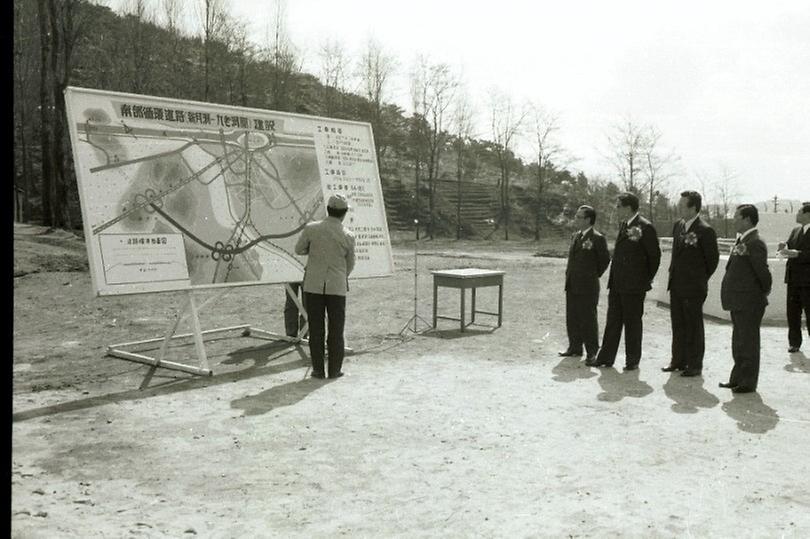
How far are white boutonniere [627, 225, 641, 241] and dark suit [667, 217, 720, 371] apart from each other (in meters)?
0.42

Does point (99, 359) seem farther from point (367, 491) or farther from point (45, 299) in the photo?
point (45, 299)

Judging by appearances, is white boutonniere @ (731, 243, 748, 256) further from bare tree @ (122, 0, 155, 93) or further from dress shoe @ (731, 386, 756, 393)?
bare tree @ (122, 0, 155, 93)

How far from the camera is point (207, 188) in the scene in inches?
293

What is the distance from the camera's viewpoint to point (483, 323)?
10.9 metres

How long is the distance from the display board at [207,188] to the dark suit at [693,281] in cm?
352

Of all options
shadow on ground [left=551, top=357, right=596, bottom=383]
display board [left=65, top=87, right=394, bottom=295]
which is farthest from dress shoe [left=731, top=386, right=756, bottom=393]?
display board [left=65, top=87, right=394, bottom=295]

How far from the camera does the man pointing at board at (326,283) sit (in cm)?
714

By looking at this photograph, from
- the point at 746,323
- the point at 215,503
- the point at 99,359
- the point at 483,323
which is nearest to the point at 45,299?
the point at 99,359

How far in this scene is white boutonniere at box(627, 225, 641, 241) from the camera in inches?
297

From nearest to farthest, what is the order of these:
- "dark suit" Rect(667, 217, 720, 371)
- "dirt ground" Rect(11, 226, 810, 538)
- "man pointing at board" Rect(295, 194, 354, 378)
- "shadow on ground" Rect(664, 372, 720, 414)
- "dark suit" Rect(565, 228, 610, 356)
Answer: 1. "dirt ground" Rect(11, 226, 810, 538)
2. "shadow on ground" Rect(664, 372, 720, 414)
3. "man pointing at board" Rect(295, 194, 354, 378)
4. "dark suit" Rect(667, 217, 720, 371)
5. "dark suit" Rect(565, 228, 610, 356)

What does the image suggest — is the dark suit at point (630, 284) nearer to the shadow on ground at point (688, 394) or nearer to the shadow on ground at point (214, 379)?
the shadow on ground at point (688, 394)

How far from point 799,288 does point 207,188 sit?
285 inches

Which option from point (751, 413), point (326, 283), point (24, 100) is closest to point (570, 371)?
point (751, 413)

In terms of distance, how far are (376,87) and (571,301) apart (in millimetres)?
35811
